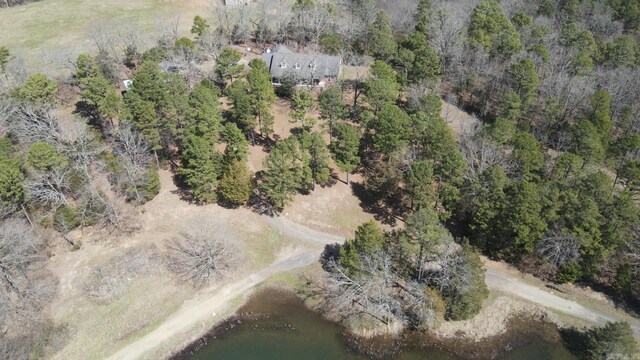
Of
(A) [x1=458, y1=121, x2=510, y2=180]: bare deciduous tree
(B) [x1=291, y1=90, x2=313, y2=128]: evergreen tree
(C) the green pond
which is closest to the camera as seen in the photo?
(C) the green pond

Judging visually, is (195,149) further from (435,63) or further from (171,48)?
(435,63)

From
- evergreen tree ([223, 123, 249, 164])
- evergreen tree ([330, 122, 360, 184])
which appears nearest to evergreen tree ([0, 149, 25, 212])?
evergreen tree ([223, 123, 249, 164])

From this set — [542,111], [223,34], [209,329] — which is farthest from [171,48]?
[542,111]

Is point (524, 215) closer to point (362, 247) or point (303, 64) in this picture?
point (362, 247)

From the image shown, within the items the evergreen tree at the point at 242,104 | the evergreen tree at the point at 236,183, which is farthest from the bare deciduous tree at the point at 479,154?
the evergreen tree at the point at 242,104

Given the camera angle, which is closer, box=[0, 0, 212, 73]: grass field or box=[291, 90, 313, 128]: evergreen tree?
box=[291, 90, 313, 128]: evergreen tree

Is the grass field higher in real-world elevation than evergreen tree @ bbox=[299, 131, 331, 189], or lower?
higher

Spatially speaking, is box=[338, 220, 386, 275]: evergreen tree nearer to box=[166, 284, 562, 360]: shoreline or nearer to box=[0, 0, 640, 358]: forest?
box=[0, 0, 640, 358]: forest

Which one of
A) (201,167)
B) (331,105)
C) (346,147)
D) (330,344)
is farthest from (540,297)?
(201,167)
